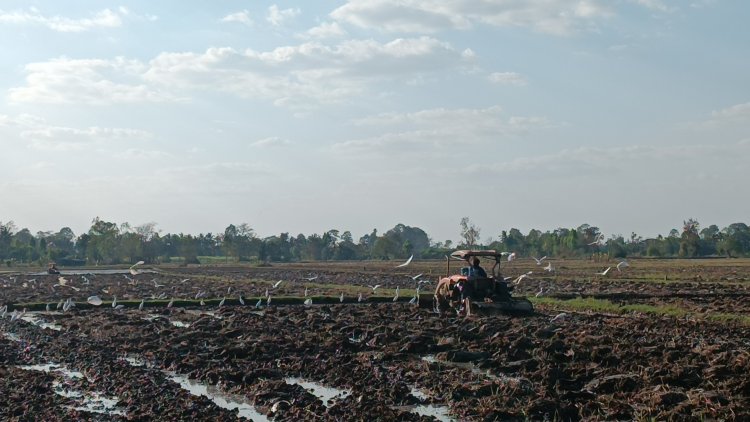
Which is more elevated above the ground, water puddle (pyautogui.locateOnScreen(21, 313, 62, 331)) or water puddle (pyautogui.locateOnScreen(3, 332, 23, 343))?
Result: water puddle (pyautogui.locateOnScreen(21, 313, 62, 331))

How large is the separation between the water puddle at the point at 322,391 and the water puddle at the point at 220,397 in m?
1.01

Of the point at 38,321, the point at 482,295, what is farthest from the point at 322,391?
the point at 38,321

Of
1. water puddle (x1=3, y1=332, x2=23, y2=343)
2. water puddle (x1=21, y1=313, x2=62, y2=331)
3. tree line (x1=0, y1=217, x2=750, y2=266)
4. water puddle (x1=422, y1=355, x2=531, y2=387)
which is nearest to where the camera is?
water puddle (x1=422, y1=355, x2=531, y2=387)

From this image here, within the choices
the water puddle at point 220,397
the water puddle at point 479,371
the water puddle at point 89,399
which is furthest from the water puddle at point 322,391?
the water puddle at point 89,399

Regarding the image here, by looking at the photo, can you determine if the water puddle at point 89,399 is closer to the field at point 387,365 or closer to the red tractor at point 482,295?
the field at point 387,365

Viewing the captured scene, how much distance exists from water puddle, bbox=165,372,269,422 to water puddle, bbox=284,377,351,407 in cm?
101

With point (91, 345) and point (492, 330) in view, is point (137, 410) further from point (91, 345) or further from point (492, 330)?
point (492, 330)

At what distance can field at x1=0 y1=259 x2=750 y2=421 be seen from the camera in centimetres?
1080

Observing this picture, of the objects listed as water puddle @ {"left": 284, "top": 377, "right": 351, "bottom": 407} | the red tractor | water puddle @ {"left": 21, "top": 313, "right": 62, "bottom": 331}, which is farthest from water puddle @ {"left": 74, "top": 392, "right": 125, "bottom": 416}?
water puddle @ {"left": 21, "top": 313, "right": 62, "bottom": 331}

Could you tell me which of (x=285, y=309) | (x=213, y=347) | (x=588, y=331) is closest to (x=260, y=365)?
(x=213, y=347)

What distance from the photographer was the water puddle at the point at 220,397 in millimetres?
11312

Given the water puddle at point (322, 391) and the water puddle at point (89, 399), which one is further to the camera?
the water puddle at point (322, 391)

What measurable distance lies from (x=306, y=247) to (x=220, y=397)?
127349 mm

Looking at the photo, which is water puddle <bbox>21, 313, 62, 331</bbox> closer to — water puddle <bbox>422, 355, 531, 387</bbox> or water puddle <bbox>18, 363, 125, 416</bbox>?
water puddle <bbox>18, 363, 125, 416</bbox>
